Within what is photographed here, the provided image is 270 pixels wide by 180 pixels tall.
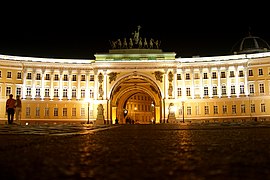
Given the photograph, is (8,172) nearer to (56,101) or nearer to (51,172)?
(51,172)

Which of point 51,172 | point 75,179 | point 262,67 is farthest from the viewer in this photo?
point 262,67

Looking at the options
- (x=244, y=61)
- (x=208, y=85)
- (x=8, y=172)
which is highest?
(x=244, y=61)

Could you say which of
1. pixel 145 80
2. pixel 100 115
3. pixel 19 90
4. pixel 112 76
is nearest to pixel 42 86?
pixel 19 90

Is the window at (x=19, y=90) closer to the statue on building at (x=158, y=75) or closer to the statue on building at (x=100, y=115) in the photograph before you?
the statue on building at (x=100, y=115)

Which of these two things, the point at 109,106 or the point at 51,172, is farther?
the point at 109,106

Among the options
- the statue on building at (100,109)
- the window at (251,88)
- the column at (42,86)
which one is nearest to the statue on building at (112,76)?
the statue on building at (100,109)

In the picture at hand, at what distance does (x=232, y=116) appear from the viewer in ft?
160

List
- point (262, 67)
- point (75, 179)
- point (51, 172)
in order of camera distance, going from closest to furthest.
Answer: point (75, 179), point (51, 172), point (262, 67)

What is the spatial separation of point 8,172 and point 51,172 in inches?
7.3

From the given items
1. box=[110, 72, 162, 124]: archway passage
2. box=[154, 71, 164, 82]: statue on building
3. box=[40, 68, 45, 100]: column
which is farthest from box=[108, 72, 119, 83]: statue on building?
box=[40, 68, 45, 100]: column

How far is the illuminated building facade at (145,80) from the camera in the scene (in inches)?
1906

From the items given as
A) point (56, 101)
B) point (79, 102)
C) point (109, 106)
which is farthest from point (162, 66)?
point (56, 101)

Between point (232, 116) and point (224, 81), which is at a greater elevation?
point (224, 81)

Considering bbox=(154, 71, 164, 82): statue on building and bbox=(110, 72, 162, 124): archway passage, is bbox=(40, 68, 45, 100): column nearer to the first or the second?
bbox=(110, 72, 162, 124): archway passage
